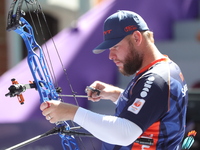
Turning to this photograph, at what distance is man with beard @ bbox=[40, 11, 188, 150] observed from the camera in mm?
2621

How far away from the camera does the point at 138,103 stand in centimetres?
264

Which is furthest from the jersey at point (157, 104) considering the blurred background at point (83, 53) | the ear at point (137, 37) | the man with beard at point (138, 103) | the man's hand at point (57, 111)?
the blurred background at point (83, 53)

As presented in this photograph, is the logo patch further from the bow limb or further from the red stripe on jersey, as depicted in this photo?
the bow limb

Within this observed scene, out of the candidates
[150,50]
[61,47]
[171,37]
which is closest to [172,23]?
[171,37]

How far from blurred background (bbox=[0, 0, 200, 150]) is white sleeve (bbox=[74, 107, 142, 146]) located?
672 millimetres

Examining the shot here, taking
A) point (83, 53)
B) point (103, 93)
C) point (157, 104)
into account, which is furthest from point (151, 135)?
point (83, 53)

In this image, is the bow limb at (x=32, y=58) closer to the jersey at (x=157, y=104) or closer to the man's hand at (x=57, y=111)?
the man's hand at (x=57, y=111)

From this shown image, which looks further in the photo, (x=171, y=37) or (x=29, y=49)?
(x=171, y=37)

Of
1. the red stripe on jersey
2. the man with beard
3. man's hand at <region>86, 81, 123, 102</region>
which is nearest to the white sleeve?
the man with beard

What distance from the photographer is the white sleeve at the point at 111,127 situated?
2592 mm

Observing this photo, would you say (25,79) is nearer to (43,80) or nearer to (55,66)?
(55,66)

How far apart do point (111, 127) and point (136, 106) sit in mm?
174

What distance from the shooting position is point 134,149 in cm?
284

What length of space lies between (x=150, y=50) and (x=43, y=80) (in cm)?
67
